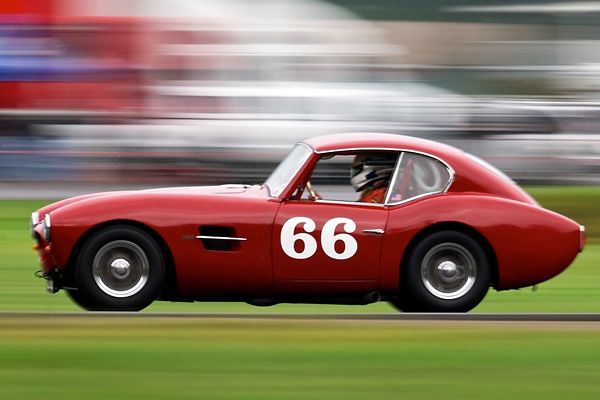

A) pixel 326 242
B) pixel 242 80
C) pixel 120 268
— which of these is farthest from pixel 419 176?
pixel 242 80

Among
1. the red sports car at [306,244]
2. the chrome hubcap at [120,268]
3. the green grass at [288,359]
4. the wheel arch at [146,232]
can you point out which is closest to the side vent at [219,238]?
the red sports car at [306,244]

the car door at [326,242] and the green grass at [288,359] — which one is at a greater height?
the car door at [326,242]

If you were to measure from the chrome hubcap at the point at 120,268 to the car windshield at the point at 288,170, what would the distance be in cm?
90

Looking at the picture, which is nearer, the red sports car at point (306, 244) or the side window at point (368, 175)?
the red sports car at point (306, 244)

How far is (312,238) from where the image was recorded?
6.98 m

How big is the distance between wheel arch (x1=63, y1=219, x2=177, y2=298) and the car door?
1.97 ft

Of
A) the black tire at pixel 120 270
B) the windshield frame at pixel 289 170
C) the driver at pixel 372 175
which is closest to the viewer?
the black tire at pixel 120 270

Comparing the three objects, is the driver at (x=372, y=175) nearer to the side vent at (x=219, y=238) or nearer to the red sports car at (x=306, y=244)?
the red sports car at (x=306, y=244)

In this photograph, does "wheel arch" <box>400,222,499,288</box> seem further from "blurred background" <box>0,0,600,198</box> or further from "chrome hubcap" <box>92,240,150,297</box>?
"blurred background" <box>0,0,600,198</box>

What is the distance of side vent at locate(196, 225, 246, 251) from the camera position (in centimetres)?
699

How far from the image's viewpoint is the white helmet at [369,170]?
7.41 meters

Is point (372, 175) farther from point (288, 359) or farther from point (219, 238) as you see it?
point (288, 359)

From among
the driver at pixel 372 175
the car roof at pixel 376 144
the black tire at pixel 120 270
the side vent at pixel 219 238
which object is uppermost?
the car roof at pixel 376 144

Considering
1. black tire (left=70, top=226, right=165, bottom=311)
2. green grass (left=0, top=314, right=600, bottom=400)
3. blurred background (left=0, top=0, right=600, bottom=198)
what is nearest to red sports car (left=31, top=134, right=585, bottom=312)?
black tire (left=70, top=226, right=165, bottom=311)
